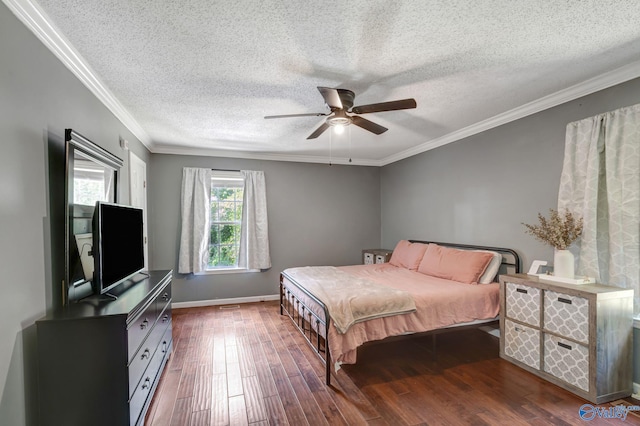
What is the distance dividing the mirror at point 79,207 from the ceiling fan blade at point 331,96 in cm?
165

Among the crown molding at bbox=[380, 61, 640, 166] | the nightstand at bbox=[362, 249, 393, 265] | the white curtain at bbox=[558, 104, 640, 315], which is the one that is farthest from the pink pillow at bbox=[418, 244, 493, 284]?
the crown molding at bbox=[380, 61, 640, 166]

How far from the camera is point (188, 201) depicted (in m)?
4.80

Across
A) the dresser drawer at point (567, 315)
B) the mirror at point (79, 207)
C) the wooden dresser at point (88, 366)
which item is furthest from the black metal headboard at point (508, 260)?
the mirror at point (79, 207)

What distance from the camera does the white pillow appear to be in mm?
3336

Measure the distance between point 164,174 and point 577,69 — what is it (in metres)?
5.15

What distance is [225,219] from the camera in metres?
5.20

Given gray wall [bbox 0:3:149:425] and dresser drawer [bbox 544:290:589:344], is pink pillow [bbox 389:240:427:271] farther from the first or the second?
gray wall [bbox 0:3:149:425]

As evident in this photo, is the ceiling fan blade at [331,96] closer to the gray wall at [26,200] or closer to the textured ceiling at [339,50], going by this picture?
the textured ceiling at [339,50]

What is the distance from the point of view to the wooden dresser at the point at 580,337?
7.42 ft

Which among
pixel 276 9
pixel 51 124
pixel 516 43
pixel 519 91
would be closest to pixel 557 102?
pixel 519 91

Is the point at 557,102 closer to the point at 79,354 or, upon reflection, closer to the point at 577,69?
the point at 577,69

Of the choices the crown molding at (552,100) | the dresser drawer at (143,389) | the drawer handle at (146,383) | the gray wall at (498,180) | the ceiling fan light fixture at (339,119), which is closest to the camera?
the dresser drawer at (143,389)

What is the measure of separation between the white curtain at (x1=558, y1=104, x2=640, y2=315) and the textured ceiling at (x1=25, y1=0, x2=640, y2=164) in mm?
477

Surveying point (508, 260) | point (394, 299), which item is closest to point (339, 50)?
point (394, 299)
